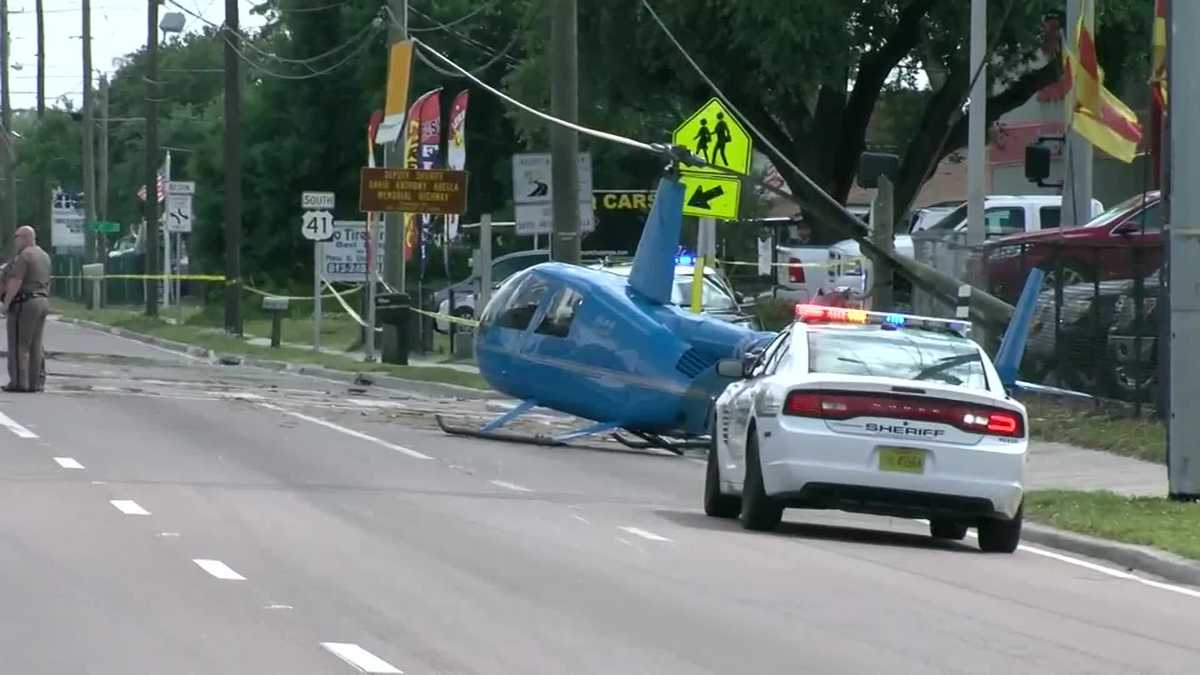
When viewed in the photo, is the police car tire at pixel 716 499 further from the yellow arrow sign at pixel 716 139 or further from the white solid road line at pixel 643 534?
the yellow arrow sign at pixel 716 139

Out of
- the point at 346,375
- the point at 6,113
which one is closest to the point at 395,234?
the point at 346,375

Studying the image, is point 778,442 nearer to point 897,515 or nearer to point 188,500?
point 897,515

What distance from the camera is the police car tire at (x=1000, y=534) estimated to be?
1584 centimetres

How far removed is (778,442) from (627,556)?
1.67 m

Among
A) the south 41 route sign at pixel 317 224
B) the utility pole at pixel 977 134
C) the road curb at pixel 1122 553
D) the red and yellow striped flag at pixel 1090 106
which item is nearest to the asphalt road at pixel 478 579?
the road curb at pixel 1122 553

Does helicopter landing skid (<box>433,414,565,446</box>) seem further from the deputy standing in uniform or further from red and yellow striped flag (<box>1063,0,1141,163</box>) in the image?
red and yellow striped flag (<box>1063,0,1141,163</box>)

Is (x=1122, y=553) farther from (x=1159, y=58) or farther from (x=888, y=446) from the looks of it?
(x=1159, y=58)

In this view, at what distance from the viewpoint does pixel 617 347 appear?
22266mm

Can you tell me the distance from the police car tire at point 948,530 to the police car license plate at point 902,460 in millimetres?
1570

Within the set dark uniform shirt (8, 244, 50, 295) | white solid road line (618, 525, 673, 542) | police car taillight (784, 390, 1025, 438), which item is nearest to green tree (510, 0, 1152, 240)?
dark uniform shirt (8, 244, 50, 295)

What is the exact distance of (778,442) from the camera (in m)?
15.5

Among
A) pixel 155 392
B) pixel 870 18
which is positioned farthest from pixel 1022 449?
pixel 870 18

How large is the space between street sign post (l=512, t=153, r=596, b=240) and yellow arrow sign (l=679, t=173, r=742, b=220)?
7.18 m

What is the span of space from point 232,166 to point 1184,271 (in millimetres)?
Answer: 34192
